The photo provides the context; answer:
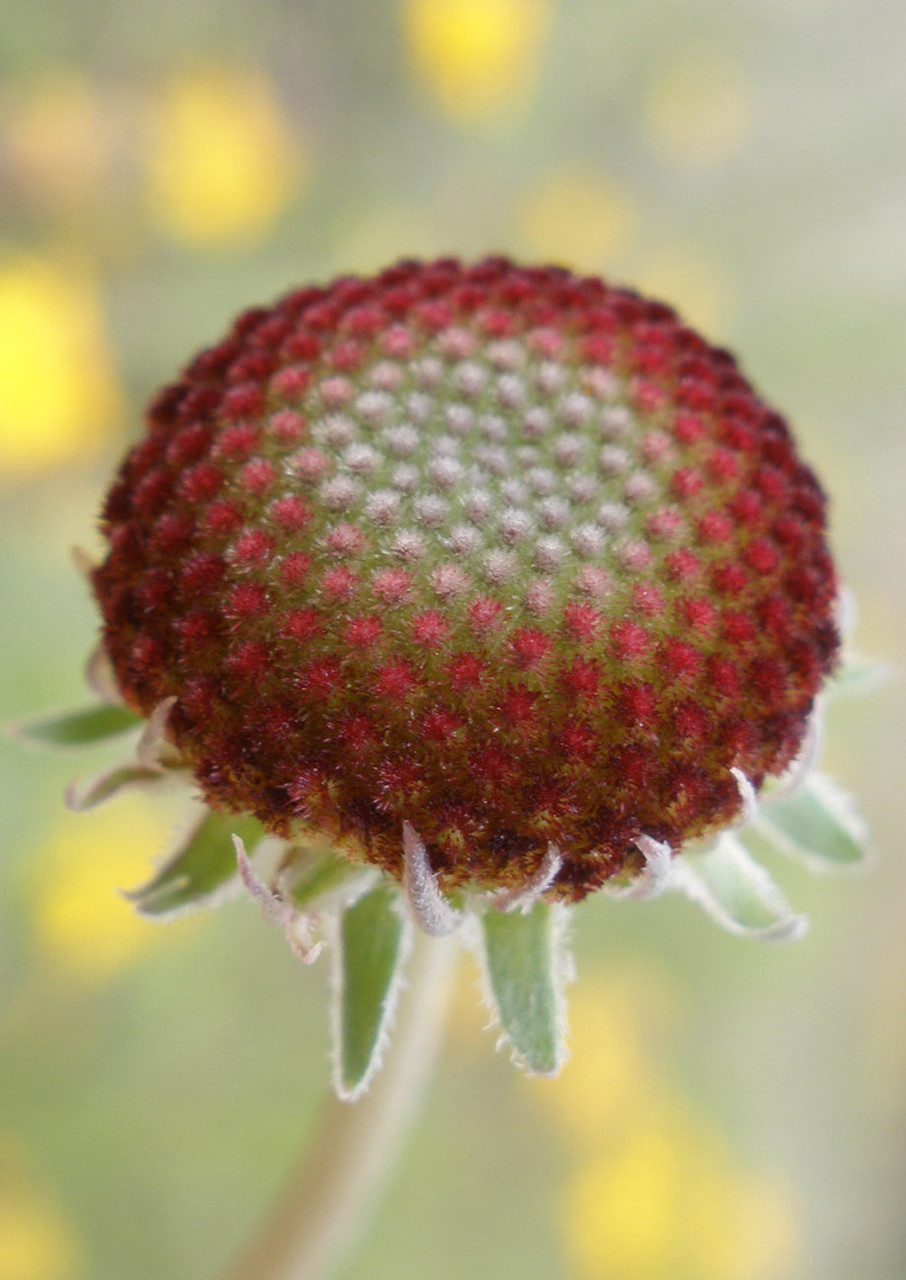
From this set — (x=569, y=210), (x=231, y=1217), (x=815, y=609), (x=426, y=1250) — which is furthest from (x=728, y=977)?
(x=815, y=609)

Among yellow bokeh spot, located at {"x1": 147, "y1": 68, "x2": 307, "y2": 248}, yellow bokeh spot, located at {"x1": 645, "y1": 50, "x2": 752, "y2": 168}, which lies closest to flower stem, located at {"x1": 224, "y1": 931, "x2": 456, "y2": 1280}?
yellow bokeh spot, located at {"x1": 147, "y1": 68, "x2": 307, "y2": 248}

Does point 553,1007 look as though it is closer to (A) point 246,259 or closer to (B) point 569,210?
(A) point 246,259

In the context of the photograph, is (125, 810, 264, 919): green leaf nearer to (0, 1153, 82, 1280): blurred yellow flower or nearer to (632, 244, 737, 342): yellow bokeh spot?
(0, 1153, 82, 1280): blurred yellow flower

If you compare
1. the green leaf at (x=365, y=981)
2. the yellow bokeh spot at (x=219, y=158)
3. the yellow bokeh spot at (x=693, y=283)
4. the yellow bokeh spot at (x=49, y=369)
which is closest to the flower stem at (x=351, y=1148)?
the green leaf at (x=365, y=981)

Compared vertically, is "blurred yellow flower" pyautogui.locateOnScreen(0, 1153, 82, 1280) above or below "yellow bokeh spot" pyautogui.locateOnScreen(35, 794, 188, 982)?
below

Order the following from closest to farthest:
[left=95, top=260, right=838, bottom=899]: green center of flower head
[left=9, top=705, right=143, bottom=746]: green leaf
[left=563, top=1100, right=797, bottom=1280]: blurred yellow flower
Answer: [left=95, top=260, right=838, bottom=899]: green center of flower head
[left=9, top=705, right=143, bottom=746]: green leaf
[left=563, top=1100, right=797, bottom=1280]: blurred yellow flower

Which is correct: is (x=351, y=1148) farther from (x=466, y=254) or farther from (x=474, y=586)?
(x=466, y=254)

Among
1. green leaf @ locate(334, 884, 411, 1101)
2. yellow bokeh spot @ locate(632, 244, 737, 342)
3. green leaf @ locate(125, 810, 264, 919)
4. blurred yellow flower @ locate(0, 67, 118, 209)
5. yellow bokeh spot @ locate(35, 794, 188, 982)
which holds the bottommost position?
yellow bokeh spot @ locate(35, 794, 188, 982)

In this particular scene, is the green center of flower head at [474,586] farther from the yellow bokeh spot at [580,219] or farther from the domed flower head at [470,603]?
the yellow bokeh spot at [580,219]
